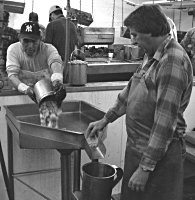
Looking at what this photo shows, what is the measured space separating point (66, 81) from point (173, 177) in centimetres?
126

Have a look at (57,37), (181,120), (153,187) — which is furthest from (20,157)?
(57,37)

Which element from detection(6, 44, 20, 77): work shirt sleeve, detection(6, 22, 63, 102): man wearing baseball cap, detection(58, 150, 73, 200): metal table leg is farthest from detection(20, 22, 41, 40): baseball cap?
detection(58, 150, 73, 200): metal table leg

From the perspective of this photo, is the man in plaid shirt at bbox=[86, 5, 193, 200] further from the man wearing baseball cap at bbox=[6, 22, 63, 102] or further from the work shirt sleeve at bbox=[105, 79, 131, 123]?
the man wearing baseball cap at bbox=[6, 22, 63, 102]

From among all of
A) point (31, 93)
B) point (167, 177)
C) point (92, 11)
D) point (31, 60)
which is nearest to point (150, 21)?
point (167, 177)

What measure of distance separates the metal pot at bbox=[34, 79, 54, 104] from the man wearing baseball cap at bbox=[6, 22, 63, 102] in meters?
0.23

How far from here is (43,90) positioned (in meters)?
1.77

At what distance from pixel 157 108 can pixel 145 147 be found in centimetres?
21

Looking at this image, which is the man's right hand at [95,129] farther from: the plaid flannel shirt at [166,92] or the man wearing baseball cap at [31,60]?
the man wearing baseball cap at [31,60]

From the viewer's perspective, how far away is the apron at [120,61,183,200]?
4.32ft

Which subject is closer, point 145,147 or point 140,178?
point 140,178

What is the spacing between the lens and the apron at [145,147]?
1.32 metres

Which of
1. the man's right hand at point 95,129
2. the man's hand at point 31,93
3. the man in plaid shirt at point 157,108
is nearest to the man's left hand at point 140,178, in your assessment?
the man in plaid shirt at point 157,108

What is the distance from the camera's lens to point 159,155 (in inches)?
48.9

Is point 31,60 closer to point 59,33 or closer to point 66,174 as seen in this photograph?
point 66,174
